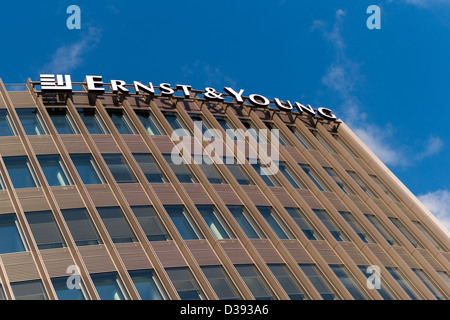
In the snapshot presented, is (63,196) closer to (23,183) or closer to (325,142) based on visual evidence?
(23,183)

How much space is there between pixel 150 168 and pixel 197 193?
415 cm

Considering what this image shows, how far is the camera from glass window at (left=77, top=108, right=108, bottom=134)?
170ft

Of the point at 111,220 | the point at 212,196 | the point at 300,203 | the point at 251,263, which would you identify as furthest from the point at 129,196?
the point at 300,203

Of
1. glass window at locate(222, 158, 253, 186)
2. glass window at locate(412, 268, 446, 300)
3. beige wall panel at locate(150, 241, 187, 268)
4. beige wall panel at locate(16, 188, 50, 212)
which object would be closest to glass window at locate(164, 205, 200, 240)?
beige wall panel at locate(150, 241, 187, 268)

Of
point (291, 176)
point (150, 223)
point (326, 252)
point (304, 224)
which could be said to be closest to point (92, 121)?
point (150, 223)

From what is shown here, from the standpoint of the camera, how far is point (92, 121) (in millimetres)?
52688

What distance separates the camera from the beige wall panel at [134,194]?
46094mm

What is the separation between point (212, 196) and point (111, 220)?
8.05 m

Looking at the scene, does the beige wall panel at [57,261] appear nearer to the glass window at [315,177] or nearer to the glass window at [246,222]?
the glass window at [246,222]

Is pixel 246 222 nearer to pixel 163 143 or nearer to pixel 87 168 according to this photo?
pixel 163 143

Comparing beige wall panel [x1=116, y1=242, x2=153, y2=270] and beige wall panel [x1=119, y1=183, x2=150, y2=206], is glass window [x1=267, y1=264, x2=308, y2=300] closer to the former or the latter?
beige wall panel [x1=116, y1=242, x2=153, y2=270]

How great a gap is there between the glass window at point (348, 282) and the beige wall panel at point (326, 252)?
37cm

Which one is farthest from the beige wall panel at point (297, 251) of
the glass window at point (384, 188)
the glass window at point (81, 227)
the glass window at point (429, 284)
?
the glass window at point (384, 188)
